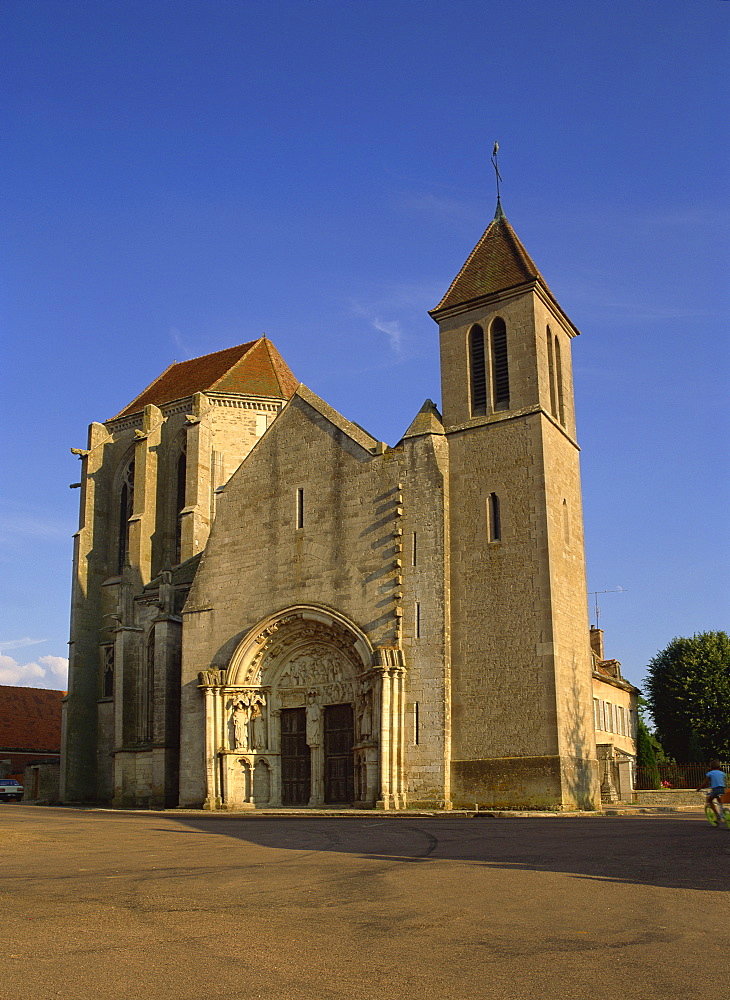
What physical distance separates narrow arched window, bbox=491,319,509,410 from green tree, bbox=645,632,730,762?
2529cm

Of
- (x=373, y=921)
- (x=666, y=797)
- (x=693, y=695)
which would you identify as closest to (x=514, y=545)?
(x=666, y=797)

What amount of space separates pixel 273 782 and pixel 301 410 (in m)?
11.1

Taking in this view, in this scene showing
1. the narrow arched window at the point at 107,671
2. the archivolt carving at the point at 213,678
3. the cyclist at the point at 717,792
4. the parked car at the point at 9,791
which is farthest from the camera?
the parked car at the point at 9,791

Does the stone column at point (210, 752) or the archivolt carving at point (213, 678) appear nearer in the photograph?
the stone column at point (210, 752)

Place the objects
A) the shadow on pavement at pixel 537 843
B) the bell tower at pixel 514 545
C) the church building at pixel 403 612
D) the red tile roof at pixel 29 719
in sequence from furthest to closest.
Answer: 1. the red tile roof at pixel 29 719
2. the church building at pixel 403 612
3. the bell tower at pixel 514 545
4. the shadow on pavement at pixel 537 843

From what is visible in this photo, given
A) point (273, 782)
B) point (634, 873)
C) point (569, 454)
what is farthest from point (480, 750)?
point (634, 873)

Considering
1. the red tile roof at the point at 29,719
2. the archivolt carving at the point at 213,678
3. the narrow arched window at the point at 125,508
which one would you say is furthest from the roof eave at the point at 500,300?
the red tile roof at the point at 29,719

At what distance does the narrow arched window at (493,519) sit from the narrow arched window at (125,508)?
1924 centimetres

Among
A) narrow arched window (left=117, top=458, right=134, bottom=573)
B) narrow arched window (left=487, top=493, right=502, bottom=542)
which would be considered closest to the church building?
narrow arched window (left=487, top=493, right=502, bottom=542)

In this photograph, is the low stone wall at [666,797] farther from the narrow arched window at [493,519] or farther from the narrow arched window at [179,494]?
the narrow arched window at [179,494]

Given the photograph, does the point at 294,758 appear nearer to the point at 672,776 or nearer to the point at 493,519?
the point at 493,519

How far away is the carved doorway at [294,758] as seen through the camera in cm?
2814

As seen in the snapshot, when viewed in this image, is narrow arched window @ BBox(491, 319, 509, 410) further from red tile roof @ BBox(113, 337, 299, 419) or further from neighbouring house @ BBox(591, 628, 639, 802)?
red tile roof @ BBox(113, 337, 299, 419)

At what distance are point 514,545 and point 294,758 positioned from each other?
926 cm
